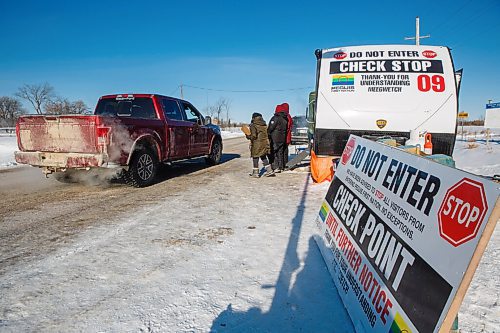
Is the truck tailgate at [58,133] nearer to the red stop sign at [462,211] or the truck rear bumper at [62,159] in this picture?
the truck rear bumper at [62,159]

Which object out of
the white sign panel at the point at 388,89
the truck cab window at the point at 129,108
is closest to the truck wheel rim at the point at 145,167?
the truck cab window at the point at 129,108

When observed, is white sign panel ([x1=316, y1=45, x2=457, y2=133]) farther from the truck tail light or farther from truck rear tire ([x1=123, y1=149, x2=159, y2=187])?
the truck tail light

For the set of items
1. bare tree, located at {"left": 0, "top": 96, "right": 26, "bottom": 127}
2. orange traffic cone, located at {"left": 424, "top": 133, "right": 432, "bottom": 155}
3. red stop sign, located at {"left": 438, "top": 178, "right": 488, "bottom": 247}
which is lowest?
red stop sign, located at {"left": 438, "top": 178, "right": 488, "bottom": 247}

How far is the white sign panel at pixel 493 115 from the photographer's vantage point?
50.8 ft

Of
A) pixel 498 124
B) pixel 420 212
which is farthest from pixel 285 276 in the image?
pixel 498 124

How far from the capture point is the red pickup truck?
5.36 meters

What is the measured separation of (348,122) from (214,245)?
11.8ft

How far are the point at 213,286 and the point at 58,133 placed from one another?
15.8 feet

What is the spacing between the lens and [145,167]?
635 centimetres

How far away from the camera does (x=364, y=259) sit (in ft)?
6.54

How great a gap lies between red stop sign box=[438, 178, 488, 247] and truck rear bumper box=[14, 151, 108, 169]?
5333mm

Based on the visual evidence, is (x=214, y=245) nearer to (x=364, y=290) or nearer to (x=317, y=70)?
(x=364, y=290)

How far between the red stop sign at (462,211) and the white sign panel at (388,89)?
4.37 meters

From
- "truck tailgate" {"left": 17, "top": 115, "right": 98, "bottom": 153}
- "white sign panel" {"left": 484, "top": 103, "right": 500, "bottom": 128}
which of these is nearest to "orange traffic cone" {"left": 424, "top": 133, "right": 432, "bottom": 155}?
"truck tailgate" {"left": 17, "top": 115, "right": 98, "bottom": 153}
